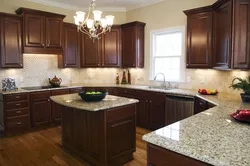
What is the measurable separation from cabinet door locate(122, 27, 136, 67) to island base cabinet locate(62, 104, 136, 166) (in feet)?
7.88

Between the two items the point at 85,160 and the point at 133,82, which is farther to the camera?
the point at 133,82

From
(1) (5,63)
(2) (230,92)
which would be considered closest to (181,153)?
(2) (230,92)

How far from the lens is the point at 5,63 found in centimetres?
416

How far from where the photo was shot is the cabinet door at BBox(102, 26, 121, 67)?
5.34 m

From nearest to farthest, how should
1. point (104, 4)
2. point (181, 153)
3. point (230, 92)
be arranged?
point (181, 153), point (230, 92), point (104, 4)

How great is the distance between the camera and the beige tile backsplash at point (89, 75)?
388cm

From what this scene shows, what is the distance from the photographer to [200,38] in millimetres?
3770

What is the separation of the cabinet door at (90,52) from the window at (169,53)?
1.48 metres

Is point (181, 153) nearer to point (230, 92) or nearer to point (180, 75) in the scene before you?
point (230, 92)

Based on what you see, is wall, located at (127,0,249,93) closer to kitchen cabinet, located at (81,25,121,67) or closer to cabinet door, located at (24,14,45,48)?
kitchen cabinet, located at (81,25,121,67)

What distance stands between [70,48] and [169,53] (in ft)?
8.43

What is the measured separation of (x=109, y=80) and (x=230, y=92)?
10.7 feet

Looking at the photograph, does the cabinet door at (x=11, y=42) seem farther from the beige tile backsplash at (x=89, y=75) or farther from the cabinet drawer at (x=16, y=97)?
the cabinet drawer at (x=16, y=97)

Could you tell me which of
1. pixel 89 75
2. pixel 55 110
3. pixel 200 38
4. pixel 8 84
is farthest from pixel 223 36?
pixel 8 84
